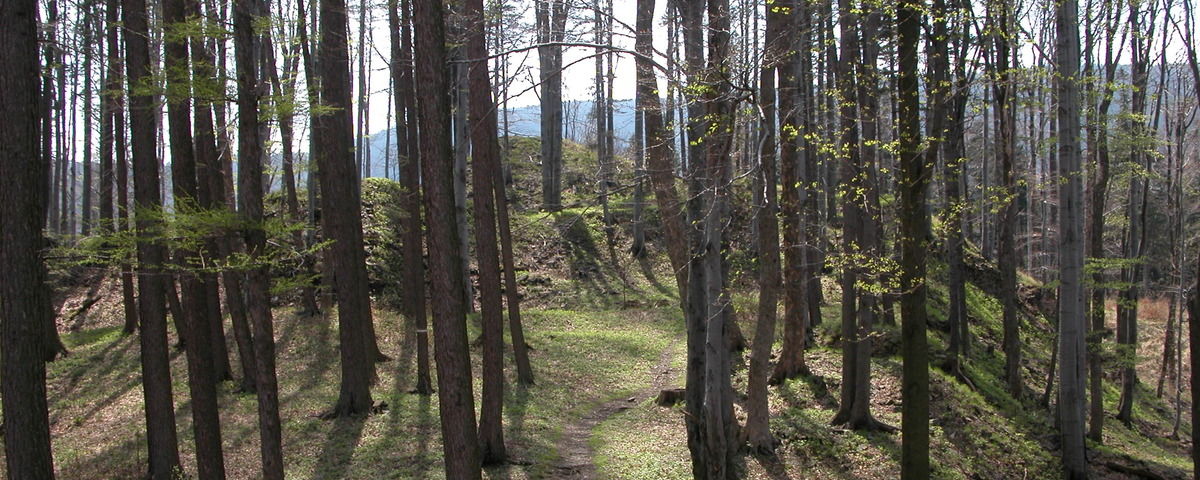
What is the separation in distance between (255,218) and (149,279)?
8.87 feet

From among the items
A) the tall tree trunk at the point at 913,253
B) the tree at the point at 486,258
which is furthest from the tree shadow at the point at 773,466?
the tree at the point at 486,258

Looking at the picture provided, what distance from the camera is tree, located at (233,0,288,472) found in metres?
8.01

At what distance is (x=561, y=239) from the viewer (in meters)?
14.3

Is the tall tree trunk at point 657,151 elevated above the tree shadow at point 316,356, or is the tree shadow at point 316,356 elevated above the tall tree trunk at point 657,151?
the tall tree trunk at point 657,151

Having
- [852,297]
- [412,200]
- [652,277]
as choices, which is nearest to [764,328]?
[852,297]

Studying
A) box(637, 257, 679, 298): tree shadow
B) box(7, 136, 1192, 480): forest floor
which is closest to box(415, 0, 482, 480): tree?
box(7, 136, 1192, 480): forest floor

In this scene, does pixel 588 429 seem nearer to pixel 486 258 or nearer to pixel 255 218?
pixel 486 258

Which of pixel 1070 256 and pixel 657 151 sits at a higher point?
pixel 657 151

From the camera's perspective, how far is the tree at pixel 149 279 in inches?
360

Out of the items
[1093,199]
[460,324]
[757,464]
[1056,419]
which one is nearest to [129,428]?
[460,324]

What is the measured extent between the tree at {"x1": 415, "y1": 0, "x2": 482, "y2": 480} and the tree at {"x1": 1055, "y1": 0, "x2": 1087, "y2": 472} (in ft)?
29.0

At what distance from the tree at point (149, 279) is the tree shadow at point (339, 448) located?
1.96 m

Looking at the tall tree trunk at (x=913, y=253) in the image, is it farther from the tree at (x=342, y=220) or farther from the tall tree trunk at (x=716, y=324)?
the tree at (x=342, y=220)

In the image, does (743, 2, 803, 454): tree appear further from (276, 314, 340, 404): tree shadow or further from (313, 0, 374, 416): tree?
(276, 314, 340, 404): tree shadow
